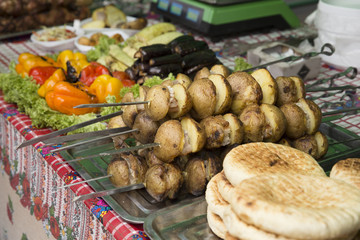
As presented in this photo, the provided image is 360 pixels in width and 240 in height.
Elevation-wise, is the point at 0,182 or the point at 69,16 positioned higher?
the point at 69,16

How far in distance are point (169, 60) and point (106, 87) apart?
0.48 meters

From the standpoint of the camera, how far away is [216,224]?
1.34 meters

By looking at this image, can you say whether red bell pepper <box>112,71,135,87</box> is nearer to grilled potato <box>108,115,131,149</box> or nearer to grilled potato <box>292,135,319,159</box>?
grilled potato <box>108,115,131,149</box>

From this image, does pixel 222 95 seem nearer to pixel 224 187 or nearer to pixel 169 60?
pixel 224 187

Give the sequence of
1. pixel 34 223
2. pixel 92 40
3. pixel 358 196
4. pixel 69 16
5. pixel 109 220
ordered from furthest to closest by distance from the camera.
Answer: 1. pixel 69 16
2. pixel 92 40
3. pixel 34 223
4. pixel 109 220
5. pixel 358 196

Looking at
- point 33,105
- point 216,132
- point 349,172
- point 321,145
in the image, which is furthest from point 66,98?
point 349,172

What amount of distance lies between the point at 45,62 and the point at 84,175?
4.77 feet

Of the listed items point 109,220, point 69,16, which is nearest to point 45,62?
point 69,16

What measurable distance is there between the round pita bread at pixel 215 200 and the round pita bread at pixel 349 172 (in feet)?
1.13

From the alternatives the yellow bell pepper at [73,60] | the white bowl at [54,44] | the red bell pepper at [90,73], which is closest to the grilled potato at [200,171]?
the red bell pepper at [90,73]

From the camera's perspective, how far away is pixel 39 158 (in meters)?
2.19

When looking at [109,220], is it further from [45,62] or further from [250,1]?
[250,1]

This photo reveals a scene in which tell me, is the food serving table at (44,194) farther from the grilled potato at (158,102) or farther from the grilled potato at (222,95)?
the grilled potato at (222,95)

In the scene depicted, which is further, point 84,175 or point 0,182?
point 0,182
